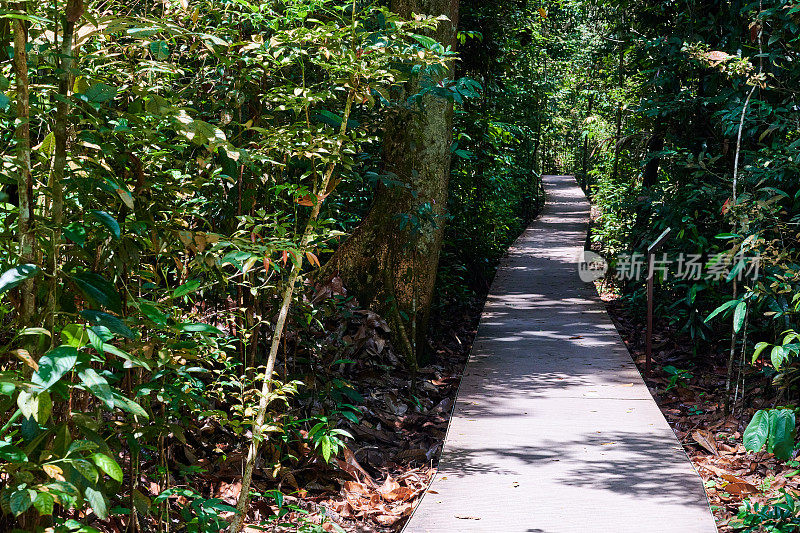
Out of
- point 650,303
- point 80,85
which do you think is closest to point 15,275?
point 80,85

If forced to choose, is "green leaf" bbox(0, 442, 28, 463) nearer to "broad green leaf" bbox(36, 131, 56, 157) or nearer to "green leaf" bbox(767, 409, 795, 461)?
"broad green leaf" bbox(36, 131, 56, 157)

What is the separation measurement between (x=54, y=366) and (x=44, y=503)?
0.33 metres

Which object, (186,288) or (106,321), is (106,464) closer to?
(106,321)

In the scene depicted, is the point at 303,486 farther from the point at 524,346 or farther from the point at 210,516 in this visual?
the point at 524,346

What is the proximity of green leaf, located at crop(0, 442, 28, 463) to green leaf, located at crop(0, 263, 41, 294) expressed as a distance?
→ 1.28 ft

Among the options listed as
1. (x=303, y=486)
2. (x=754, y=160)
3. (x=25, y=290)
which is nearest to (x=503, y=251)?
(x=754, y=160)

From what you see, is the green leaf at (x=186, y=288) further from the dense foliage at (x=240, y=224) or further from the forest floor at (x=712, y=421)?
the forest floor at (x=712, y=421)

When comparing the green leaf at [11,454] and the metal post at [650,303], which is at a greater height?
the green leaf at [11,454]

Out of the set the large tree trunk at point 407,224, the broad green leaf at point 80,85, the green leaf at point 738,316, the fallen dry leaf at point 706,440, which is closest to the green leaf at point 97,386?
the broad green leaf at point 80,85

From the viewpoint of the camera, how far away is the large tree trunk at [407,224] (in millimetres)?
7191

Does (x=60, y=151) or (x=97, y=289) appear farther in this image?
(x=60, y=151)

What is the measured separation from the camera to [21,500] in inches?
73.0

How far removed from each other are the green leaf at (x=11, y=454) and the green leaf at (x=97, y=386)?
0.76 ft

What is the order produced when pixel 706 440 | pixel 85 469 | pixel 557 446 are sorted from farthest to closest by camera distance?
pixel 706 440 → pixel 557 446 → pixel 85 469
